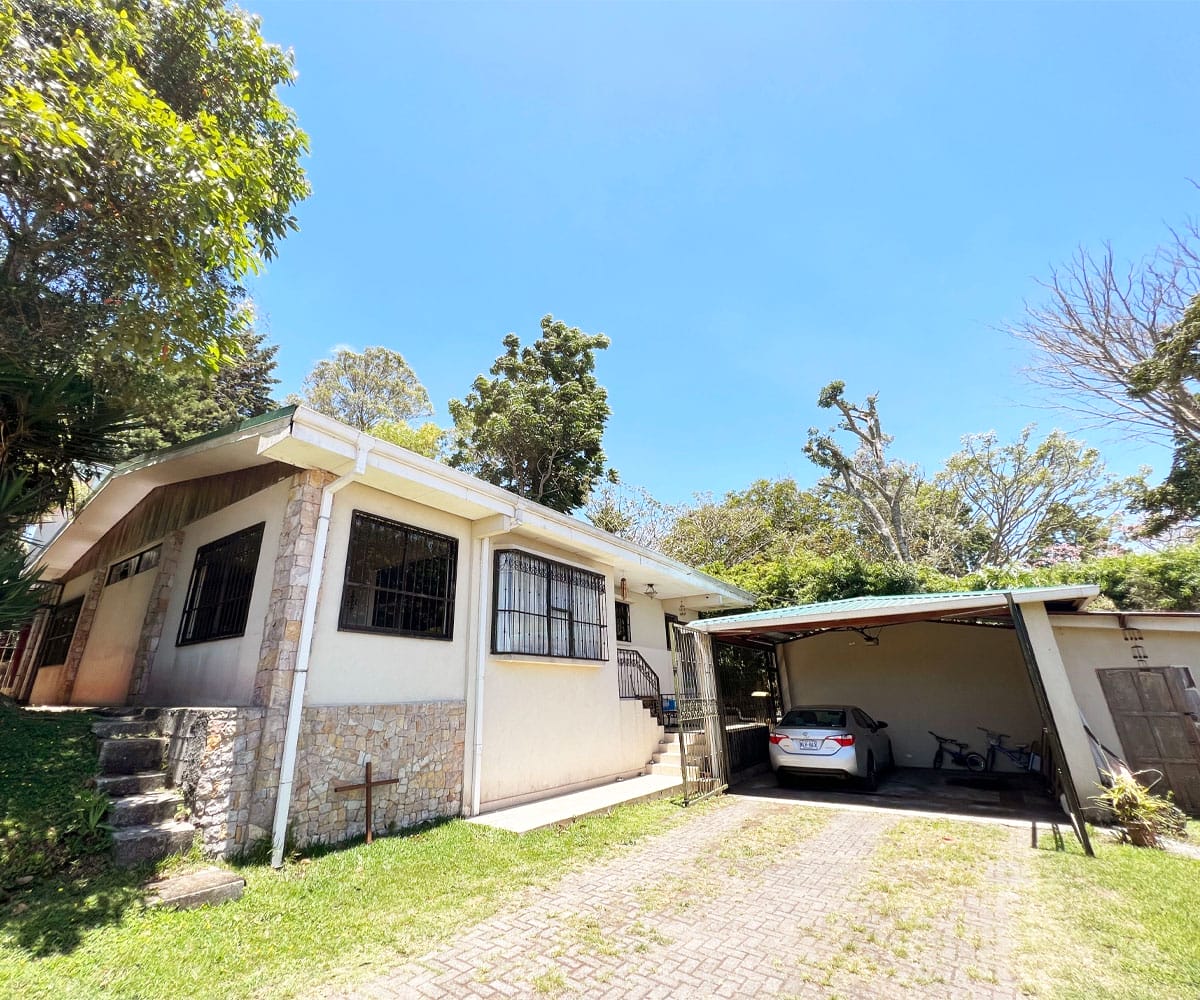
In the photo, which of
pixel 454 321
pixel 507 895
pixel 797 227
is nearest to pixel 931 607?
pixel 507 895

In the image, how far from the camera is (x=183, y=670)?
6711 mm

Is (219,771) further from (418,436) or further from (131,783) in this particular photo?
(418,436)

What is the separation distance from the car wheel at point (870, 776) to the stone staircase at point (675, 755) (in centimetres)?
257

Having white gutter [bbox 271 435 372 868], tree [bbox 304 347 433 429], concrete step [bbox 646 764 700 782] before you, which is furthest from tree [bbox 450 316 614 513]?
white gutter [bbox 271 435 372 868]

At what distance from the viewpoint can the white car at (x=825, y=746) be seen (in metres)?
7.94

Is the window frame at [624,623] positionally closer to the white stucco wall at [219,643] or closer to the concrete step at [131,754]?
the white stucco wall at [219,643]

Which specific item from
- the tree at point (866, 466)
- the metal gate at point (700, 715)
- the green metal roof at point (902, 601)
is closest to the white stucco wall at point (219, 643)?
the metal gate at point (700, 715)

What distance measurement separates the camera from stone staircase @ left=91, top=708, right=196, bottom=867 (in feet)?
12.9

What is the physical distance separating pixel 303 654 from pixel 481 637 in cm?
225

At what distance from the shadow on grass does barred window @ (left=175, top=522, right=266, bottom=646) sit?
8.33 ft

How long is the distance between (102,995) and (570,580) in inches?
249

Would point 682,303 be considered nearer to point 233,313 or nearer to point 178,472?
point 233,313

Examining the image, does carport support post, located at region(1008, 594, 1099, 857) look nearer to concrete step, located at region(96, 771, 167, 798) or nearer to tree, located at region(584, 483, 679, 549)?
concrete step, located at region(96, 771, 167, 798)

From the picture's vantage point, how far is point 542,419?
19359 mm
